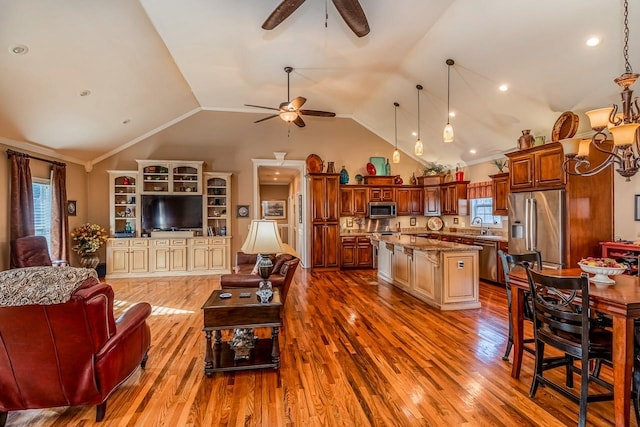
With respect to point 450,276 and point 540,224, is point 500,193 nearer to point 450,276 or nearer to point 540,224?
point 540,224

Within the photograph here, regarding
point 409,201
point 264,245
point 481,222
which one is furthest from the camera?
point 409,201

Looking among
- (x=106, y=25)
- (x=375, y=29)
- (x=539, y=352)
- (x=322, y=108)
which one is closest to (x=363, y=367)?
(x=539, y=352)

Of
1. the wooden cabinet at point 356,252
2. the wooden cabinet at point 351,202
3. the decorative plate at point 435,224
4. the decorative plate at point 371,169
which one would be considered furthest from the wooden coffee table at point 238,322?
the decorative plate at point 435,224

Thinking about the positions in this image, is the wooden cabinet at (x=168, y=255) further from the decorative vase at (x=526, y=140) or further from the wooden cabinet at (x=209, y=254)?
the decorative vase at (x=526, y=140)

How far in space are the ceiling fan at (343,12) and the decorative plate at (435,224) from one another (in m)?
6.51

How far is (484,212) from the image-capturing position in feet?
24.3

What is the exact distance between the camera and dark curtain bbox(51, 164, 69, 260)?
5992 millimetres

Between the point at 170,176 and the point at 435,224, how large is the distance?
267 inches

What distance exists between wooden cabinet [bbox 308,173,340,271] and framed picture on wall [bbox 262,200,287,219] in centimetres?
525

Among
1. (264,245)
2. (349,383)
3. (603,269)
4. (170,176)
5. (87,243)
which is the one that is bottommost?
(349,383)

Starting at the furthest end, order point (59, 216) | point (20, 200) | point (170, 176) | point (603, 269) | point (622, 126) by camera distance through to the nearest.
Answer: point (170, 176) → point (59, 216) → point (20, 200) → point (603, 269) → point (622, 126)

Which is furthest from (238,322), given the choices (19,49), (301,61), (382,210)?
(382,210)

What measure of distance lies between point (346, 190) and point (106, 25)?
572cm

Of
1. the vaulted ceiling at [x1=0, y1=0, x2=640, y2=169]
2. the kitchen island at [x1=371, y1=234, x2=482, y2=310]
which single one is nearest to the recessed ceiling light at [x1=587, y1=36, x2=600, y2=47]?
the vaulted ceiling at [x1=0, y1=0, x2=640, y2=169]
